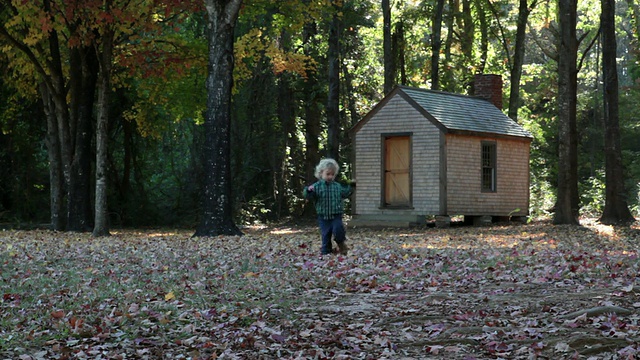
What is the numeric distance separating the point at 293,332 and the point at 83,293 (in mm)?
2936

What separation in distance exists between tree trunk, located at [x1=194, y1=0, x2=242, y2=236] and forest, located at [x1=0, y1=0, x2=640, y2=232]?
312mm

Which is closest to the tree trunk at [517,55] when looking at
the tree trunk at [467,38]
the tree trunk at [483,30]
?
the tree trunk at [467,38]

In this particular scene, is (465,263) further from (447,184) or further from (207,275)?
(447,184)

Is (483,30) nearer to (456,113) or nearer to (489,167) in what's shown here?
(456,113)

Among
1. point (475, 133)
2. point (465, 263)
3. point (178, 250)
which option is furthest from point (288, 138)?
point (465, 263)

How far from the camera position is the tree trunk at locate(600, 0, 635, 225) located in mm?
25438

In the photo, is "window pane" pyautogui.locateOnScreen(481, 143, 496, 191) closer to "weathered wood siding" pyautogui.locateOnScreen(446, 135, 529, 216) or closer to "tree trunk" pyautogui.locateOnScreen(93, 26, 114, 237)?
"weathered wood siding" pyautogui.locateOnScreen(446, 135, 529, 216)

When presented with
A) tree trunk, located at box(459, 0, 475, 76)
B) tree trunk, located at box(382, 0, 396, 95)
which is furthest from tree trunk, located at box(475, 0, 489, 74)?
tree trunk, located at box(382, 0, 396, 95)

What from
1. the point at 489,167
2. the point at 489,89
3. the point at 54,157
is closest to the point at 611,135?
the point at 489,167

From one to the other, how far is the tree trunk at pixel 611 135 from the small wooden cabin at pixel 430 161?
478cm

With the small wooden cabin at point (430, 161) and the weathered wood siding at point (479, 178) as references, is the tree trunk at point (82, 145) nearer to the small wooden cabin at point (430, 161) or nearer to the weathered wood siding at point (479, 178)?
the small wooden cabin at point (430, 161)

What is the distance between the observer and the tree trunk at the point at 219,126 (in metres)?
21.2

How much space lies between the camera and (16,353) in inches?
266

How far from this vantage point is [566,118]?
2441 centimetres
